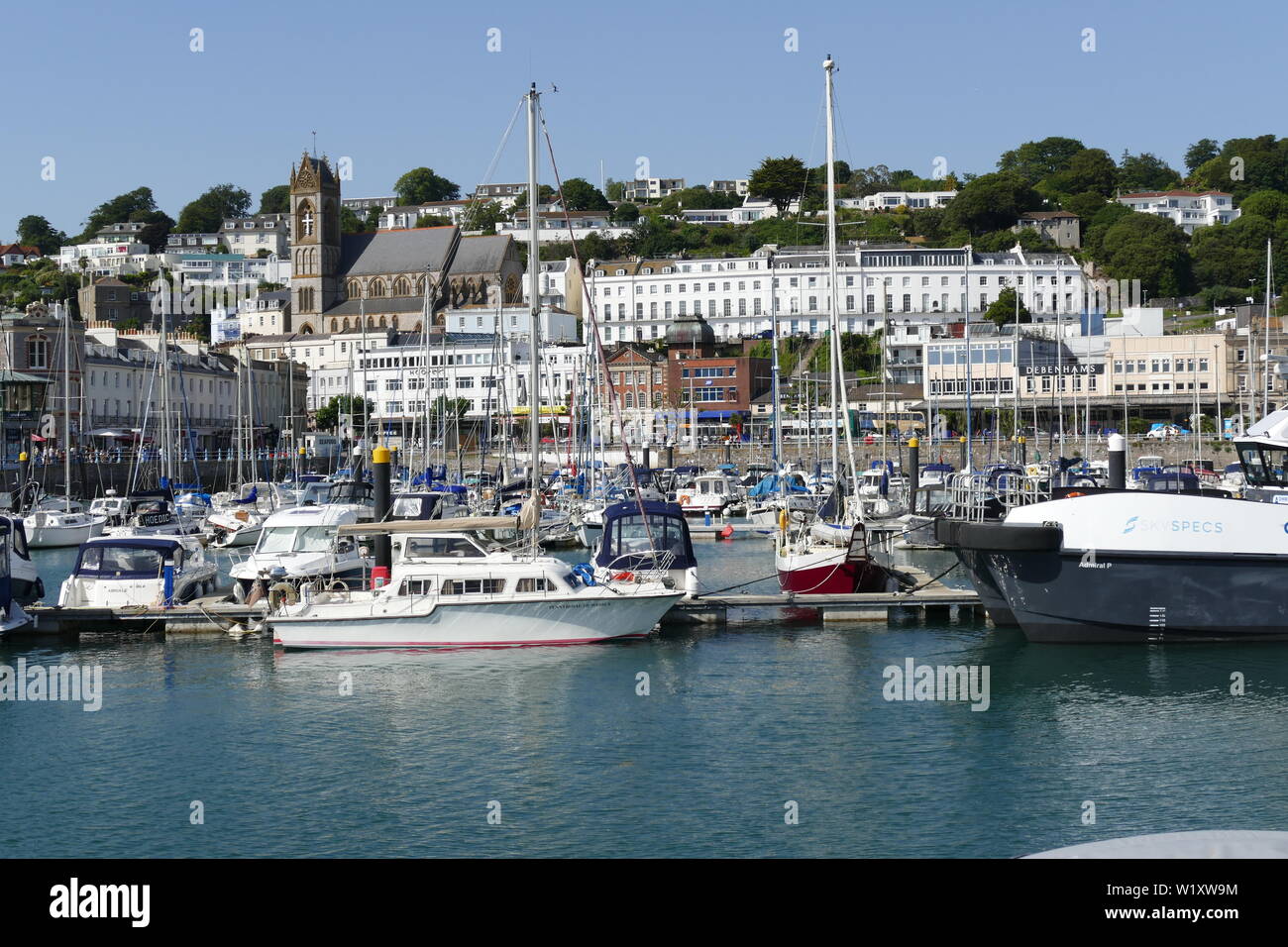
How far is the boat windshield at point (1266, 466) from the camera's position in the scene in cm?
3152

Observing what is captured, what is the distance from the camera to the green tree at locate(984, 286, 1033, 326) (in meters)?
150

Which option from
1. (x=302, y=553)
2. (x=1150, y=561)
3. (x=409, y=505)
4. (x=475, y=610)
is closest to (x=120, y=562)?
(x=302, y=553)

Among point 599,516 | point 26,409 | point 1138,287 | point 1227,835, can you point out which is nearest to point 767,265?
point 1138,287

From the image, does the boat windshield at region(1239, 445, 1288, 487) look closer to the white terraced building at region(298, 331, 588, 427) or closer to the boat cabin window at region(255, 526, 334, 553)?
the boat cabin window at region(255, 526, 334, 553)

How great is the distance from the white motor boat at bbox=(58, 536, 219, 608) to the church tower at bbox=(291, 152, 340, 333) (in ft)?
483

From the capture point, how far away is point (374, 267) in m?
185

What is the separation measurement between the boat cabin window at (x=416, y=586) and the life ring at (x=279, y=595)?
3339 millimetres

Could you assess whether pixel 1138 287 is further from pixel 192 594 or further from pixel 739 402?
pixel 192 594

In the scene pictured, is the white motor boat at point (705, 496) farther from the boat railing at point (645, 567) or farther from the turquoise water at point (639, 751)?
the turquoise water at point (639, 751)

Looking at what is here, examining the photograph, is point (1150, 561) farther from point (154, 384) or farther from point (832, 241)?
point (154, 384)

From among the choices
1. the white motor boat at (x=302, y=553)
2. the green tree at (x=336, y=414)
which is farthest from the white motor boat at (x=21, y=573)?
the green tree at (x=336, y=414)

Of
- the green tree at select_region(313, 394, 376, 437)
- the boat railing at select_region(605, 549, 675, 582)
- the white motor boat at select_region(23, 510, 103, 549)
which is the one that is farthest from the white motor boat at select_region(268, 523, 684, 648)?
the green tree at select_region(313, 394, 376, 437)

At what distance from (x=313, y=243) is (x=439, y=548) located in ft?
525
